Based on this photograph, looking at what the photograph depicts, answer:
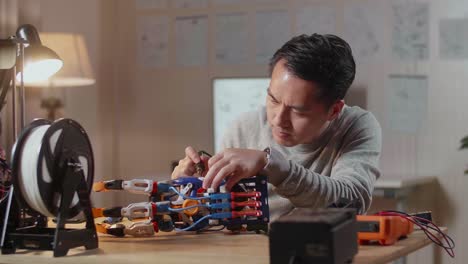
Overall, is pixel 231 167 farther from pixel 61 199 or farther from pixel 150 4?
pixel 150 4

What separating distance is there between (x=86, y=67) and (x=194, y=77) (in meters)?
0.71

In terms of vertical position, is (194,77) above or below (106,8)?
below

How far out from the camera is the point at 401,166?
3760 mm

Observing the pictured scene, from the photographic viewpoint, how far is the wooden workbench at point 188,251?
4.06ft

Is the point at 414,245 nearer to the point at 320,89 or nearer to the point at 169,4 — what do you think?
the point at 320,89

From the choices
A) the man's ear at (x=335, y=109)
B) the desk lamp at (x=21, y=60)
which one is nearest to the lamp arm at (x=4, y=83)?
the desk lamp at (x=21, y=60)

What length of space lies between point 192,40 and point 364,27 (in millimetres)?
1053

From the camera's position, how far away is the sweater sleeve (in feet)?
5.25

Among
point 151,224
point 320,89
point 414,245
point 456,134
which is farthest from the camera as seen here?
point 456,134

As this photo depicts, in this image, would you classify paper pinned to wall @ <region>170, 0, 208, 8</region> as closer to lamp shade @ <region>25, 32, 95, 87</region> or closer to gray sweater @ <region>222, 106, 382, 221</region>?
lamp shade @ <region>25, 32, 95, 87</region>

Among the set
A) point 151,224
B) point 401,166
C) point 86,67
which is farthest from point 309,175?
point 86,67

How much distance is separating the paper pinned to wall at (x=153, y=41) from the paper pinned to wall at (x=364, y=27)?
1127 millimetres

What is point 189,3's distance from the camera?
14.2 feet

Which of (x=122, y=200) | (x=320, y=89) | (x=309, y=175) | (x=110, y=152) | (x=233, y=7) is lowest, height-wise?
(x=122, y=200)
